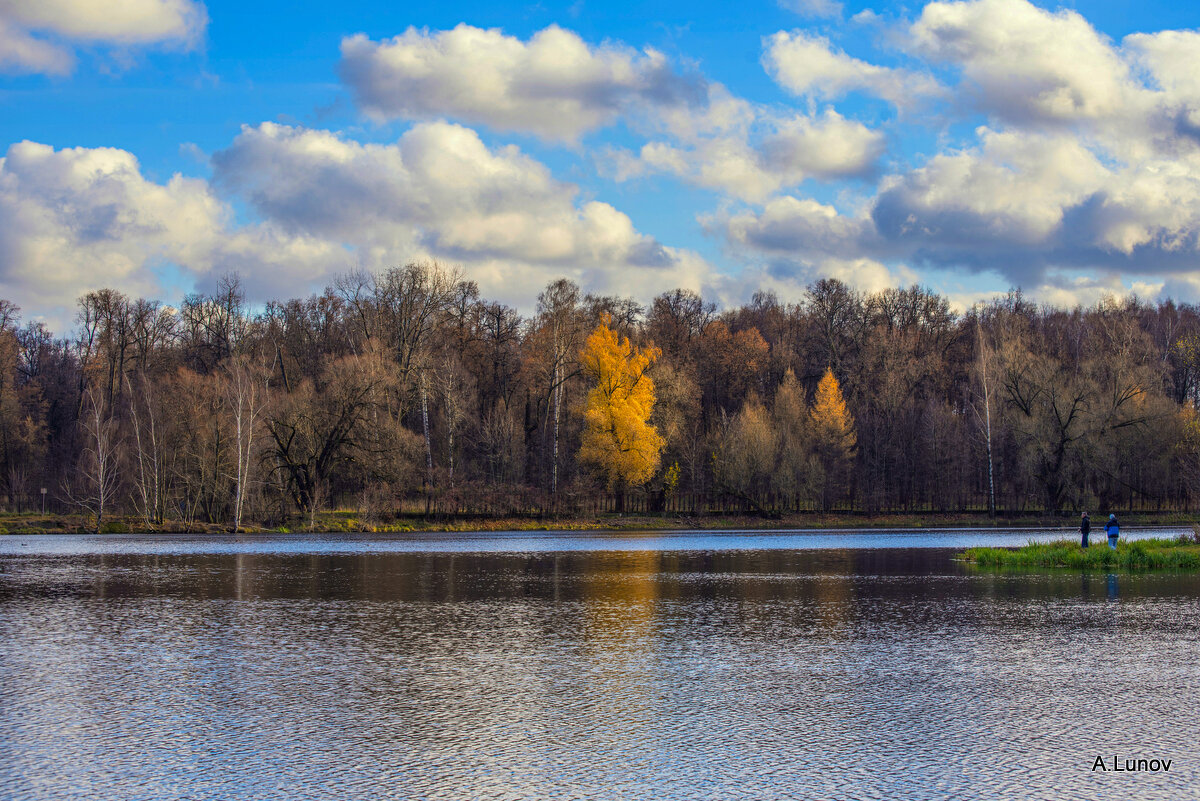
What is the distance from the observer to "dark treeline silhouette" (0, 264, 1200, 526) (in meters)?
58.7

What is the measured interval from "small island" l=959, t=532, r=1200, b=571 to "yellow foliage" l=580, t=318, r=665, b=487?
3034cm

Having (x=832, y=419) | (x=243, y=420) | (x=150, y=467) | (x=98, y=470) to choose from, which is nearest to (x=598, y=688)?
(x=243, y=420)

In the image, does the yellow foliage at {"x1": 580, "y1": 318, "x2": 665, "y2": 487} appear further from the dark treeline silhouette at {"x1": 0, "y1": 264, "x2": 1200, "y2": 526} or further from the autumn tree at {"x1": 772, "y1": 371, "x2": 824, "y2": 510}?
the autumn tree at {"x1": 772, "y1": 371, "x2": 824, "y2": 510}

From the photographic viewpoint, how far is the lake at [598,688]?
32.5 feet

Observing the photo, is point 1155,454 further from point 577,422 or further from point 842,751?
point 842,751

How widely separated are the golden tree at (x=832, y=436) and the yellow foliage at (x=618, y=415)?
471 inches

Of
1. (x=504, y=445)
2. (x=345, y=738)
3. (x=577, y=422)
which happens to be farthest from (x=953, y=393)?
(x=345, y=738)

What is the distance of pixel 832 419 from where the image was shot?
2650 inches

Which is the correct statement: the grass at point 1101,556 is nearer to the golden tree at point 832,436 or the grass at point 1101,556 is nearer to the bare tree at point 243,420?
the golden tree at point 832,436

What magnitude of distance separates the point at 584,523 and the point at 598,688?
4861cm

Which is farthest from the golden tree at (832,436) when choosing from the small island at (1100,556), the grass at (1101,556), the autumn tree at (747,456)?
the grass at (1101,556)

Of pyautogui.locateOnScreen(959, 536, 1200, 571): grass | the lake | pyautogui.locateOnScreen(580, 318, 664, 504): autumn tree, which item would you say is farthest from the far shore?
the lake

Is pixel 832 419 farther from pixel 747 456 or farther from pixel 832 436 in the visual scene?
pixel 747 456

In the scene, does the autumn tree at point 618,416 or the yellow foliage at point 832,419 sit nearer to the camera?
the autumn tree at point 618,416
